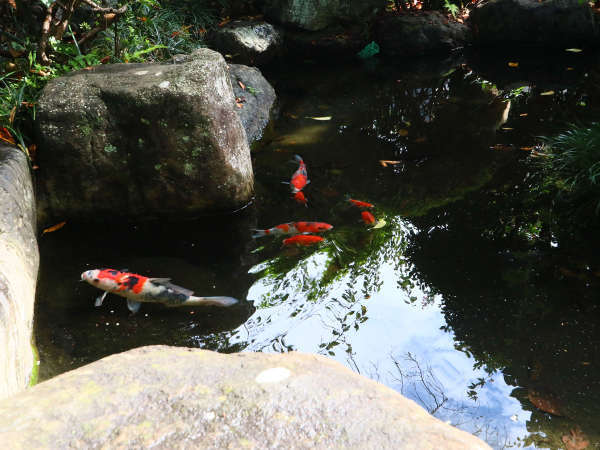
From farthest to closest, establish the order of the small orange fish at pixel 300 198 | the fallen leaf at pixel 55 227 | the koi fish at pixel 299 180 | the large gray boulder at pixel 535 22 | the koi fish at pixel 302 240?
the large gray boulder at pixel 535 22, the koi fish at pixel 299 180, the small orange fish at pixel 300 198, the fallen leaf at pixel 55 227, the koi fish at pixel 302 240

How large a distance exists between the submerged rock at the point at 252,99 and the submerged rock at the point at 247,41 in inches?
77.6

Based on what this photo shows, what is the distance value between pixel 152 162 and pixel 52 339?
1685 millimetres

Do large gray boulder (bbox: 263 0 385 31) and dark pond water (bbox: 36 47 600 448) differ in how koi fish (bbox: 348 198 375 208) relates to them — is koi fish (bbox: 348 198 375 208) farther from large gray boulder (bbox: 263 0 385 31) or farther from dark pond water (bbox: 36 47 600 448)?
large gray boulder (bbox: 263 0 385 31)

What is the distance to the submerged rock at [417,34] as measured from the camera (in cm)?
1034

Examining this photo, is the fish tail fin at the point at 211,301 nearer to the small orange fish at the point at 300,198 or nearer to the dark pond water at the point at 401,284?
the dark pond water at the point at 401,284

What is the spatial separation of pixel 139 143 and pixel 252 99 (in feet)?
9.49

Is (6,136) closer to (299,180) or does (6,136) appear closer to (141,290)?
(141,290)

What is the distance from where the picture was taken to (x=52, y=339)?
3150 millimetres

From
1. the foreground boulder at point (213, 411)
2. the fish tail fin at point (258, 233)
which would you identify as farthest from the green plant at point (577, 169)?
the foreground boulder at point (213, 411)

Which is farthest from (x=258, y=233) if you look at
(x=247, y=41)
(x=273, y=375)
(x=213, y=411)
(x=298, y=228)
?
(x=247, y=41)

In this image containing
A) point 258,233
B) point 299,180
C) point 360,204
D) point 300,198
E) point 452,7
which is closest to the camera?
point 258,233

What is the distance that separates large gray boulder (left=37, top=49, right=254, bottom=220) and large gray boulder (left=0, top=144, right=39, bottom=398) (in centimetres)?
40

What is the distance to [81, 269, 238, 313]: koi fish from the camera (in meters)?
3.33

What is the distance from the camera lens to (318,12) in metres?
10.0
